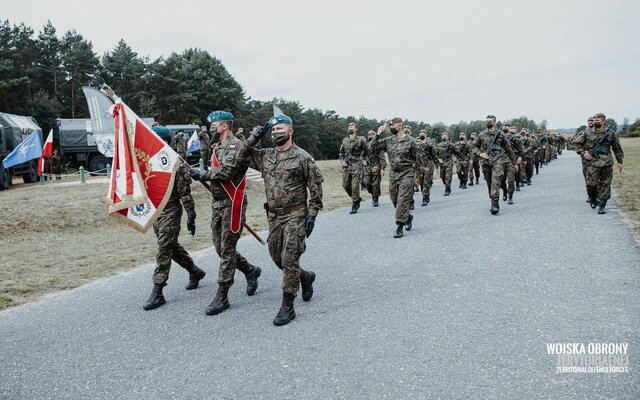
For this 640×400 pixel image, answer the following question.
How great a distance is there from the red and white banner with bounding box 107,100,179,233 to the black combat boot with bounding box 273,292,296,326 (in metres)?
1.87

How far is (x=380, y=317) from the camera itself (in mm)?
4871

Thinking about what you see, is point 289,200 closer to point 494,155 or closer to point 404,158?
point 404,158

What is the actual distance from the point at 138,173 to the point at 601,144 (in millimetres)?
9740

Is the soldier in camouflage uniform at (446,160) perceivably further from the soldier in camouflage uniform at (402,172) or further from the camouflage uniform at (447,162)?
the soldier in camouflage uniform at (402,172)

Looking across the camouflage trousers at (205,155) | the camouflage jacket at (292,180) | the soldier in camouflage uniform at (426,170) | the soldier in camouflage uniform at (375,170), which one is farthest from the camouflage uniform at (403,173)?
the camouflage trousers at (205,155)

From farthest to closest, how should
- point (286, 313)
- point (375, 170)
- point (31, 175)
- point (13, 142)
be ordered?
point (31, 175) < point (13, 142) < point (375, 170) < point (286, 313)

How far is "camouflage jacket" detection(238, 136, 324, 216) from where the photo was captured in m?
5.21

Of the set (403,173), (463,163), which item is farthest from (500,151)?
(463,163)

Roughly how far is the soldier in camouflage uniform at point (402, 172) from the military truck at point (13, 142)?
15.9m

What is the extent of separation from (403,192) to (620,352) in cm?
571

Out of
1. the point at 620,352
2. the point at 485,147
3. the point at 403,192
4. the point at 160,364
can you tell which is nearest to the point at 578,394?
the point at 620,352

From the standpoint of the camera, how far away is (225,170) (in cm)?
550

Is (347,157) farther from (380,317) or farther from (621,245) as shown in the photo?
(380,317)

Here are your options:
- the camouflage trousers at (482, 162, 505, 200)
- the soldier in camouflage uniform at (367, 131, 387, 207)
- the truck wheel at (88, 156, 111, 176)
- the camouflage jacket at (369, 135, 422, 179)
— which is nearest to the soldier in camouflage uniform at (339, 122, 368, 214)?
the soldier in camouflage uniform at (367, 131, 387, 207)
